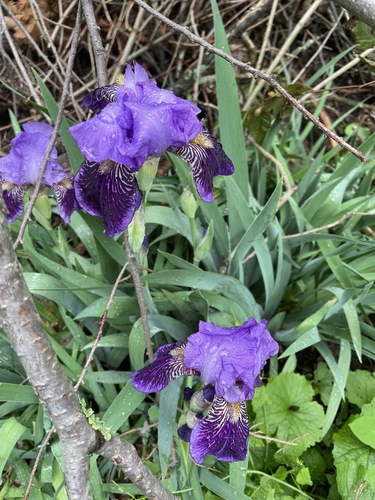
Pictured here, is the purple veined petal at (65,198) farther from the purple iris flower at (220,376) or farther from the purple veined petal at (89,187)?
the purple iris flower at (220,376)

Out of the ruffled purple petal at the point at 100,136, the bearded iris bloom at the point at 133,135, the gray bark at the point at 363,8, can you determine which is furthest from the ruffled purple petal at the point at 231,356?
the gray bark at the point at 363,8

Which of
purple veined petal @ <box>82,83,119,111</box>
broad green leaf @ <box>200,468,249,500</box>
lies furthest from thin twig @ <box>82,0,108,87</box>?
broad green leaf @ <box>200,468,249,500</box>

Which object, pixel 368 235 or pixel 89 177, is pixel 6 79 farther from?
pixel 368 235

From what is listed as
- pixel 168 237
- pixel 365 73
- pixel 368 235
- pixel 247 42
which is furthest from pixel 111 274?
pixel 365 73

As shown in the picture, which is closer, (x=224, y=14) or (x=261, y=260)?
(x=261, y=260)

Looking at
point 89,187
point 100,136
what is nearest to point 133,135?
point 100,136

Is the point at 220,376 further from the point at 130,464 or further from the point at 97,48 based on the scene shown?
the point at 97,48
